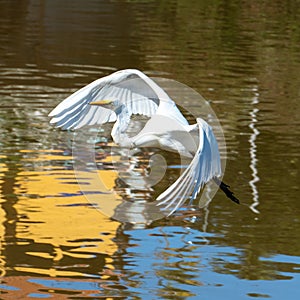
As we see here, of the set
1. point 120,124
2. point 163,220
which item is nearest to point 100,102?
point 120,124

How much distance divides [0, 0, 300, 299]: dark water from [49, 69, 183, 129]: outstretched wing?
880mm

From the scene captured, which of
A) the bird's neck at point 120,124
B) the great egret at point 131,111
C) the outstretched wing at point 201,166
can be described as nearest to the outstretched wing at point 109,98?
the great egret at point 131,111

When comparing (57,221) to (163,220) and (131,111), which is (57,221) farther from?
(131,111)

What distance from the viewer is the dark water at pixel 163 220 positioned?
7.78 m

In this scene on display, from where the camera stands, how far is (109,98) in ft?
29.9

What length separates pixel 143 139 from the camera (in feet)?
30.8

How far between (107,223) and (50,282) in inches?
66.3

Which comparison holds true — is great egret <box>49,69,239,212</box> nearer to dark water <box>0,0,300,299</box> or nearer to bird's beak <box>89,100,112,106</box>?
bird's beak <box>89,100,112,106</box>

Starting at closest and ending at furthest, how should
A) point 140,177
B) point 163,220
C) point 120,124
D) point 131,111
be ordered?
1. point 120,124
2. point 163,220
3. point 131,111
4. point 140,177

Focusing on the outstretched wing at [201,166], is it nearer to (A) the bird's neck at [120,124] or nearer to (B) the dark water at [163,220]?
(B) the dark water at [163,220]

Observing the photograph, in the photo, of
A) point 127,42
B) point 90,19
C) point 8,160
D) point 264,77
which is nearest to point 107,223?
point 8,160

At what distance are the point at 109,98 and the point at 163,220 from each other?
3.71 feet

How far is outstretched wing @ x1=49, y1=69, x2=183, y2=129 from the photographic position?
28.6 feet

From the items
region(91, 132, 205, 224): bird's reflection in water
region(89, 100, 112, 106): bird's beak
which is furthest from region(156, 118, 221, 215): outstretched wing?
region(91, 132, 205, 224): bird's reflection in water
